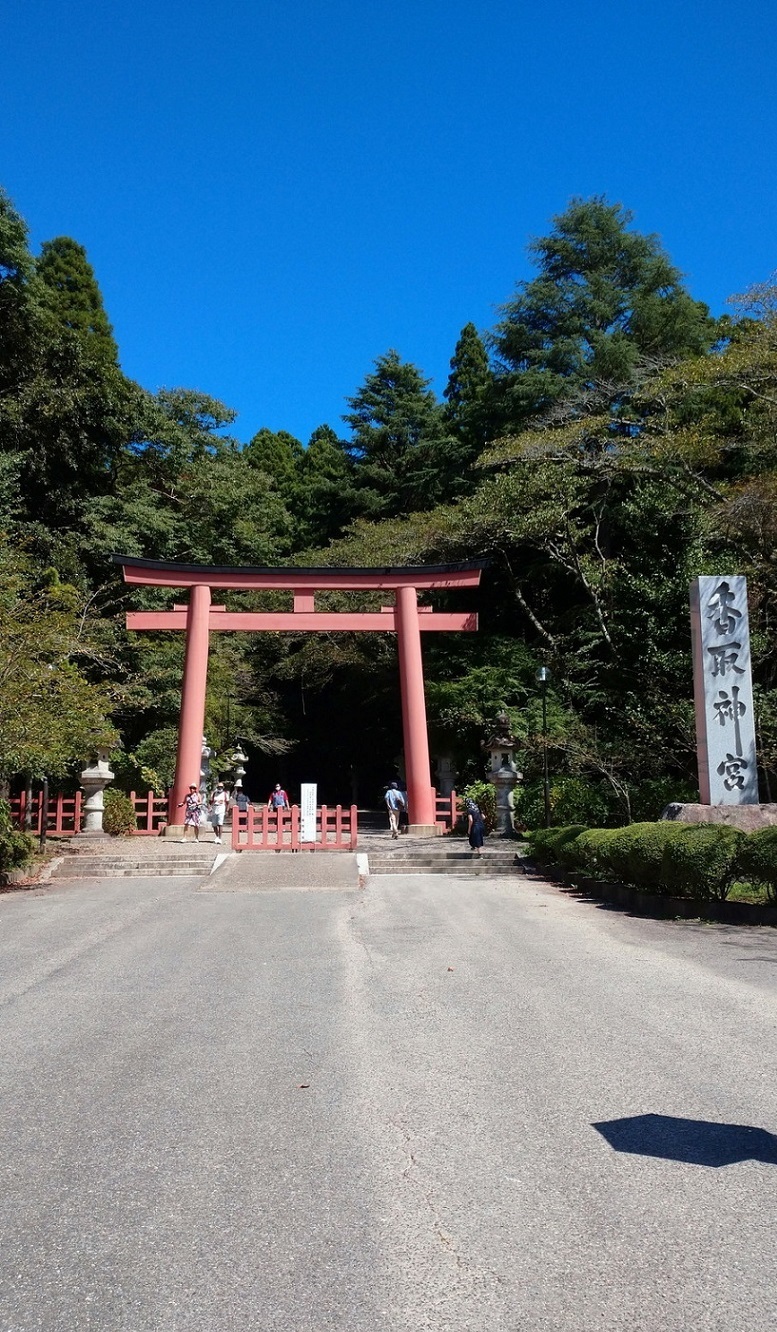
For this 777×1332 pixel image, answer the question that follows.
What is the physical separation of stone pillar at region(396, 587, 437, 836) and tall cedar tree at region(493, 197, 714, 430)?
8557mm

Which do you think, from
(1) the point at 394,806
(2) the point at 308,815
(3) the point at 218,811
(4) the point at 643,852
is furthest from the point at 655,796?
(3) the point at 218,811

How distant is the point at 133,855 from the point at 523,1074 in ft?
44.8

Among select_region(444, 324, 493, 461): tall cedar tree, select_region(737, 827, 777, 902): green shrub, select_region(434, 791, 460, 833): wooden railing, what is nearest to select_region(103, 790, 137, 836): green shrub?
select_region(434, 791, 460, 833): wooden railing

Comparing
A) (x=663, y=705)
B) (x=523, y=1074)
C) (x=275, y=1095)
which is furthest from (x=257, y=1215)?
(x=663, y=705)

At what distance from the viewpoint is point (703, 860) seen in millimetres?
9508

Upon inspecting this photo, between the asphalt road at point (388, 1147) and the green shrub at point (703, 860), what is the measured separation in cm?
215

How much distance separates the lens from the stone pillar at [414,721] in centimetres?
2105

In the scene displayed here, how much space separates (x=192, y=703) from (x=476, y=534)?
911cm

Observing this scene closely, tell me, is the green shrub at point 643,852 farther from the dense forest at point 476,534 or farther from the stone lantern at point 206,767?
the stone lantern at point 206,767

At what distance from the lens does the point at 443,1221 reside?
286 cm

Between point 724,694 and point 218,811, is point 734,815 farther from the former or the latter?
point 218,811

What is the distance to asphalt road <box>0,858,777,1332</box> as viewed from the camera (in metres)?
2.44

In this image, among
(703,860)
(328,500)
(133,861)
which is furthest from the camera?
(328,500)

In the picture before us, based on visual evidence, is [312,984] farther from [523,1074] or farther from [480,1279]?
[480,1279]
